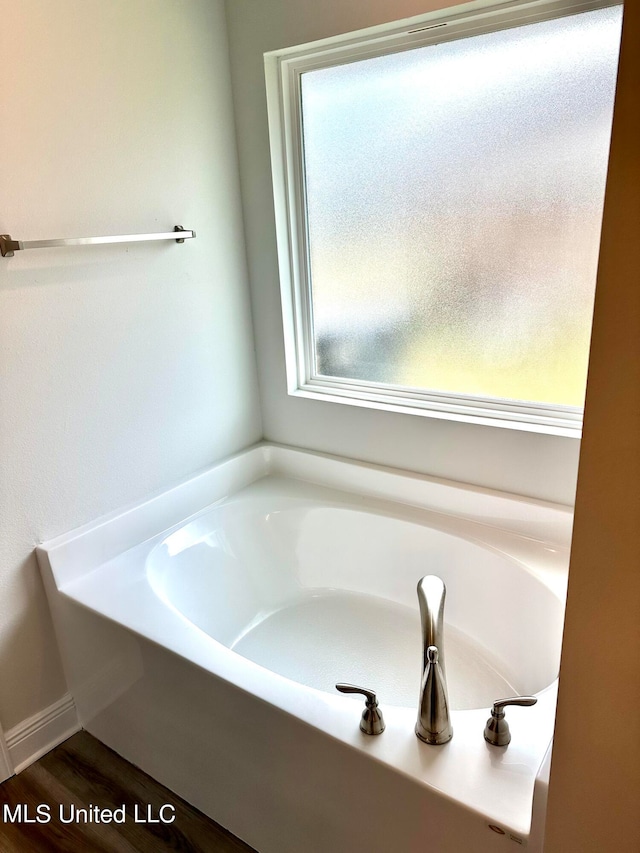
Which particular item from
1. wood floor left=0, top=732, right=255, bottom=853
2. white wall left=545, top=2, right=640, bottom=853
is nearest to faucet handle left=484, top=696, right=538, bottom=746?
white wall left=545, top=2, right=640, bottom=853

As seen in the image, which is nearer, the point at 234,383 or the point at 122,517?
the point at 122,517

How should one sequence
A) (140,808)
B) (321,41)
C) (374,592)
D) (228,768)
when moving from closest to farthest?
1. (228,768)
2. (140,808)
3. (321,41)
4. (374,592)

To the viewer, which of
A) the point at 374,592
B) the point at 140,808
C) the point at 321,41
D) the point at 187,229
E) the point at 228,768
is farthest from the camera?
the point at 374,592

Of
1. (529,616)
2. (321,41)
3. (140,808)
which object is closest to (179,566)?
(140,808)

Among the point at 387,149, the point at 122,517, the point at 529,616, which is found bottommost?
the point at 529,616

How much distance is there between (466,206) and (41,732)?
1.99m

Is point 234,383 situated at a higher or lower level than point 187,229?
lower

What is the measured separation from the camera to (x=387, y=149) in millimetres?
1973

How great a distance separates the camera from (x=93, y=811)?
5.39 feet

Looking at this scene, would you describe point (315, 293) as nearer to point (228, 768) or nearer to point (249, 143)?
point (249, 143)

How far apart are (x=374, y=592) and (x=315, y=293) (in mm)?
1088

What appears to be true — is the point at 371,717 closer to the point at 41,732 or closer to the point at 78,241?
the point at 41,732

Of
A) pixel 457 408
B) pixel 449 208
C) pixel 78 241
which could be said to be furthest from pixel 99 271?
pixel 457 408


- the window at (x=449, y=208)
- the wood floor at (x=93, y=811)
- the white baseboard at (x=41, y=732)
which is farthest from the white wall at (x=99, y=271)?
the window at (x=449, y=208)
